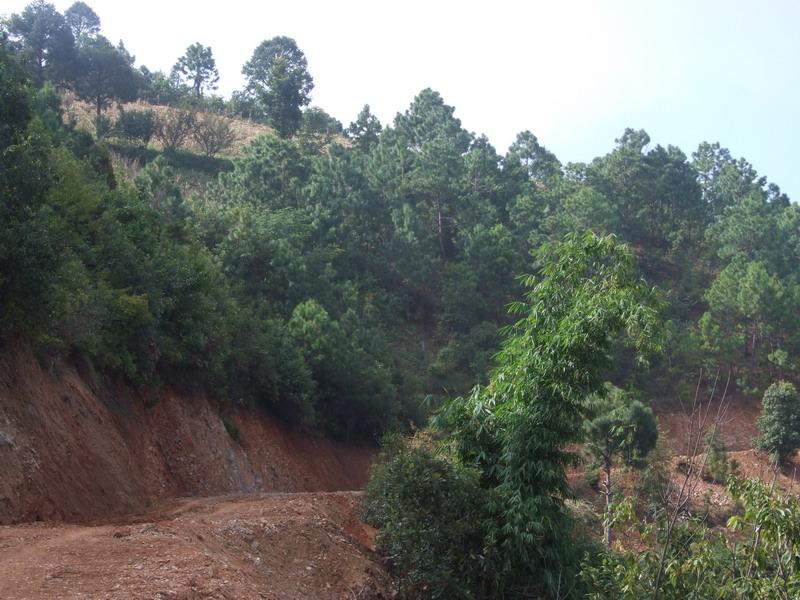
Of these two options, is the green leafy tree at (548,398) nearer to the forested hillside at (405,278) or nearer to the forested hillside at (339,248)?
the forested hillside at (405,278)

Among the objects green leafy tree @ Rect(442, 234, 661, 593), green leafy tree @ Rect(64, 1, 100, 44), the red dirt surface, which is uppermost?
green leafy tree @ Rect(64, 1, 100, 44)

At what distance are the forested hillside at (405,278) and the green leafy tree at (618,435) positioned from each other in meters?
0.19

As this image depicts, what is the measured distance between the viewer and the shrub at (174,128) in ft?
230

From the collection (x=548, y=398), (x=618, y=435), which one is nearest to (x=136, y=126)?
(x=618, y=435)

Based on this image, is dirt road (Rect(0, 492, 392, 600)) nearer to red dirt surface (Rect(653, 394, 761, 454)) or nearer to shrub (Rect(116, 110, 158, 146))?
red dirt surface (Rect(653, 394, 761, 454))

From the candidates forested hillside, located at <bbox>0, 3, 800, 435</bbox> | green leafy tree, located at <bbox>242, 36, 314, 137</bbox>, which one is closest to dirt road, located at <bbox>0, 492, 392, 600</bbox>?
forested hillside, located at <bbox>0, 3, 800, 435</bbox>

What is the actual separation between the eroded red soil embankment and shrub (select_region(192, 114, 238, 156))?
146 ft

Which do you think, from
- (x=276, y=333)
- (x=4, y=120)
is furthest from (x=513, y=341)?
(x=276, y=333)

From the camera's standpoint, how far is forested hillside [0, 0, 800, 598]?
16.2 m

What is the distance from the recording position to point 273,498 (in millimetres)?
19562

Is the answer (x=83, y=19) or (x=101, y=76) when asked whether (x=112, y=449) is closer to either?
(x=101, y=76)

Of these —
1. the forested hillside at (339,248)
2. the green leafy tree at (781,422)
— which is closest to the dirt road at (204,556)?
the forested hillside at (339,248)

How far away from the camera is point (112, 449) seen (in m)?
20.4

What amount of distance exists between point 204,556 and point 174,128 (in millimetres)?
62813
